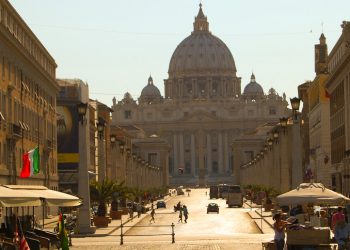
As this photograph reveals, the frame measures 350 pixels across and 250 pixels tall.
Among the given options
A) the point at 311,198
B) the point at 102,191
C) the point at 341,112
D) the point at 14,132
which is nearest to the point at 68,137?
the point at 341,112

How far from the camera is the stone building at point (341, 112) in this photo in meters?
78.2

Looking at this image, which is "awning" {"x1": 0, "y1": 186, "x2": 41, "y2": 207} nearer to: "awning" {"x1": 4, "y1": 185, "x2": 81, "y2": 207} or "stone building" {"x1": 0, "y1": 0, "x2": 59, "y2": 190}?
"awning" {"x1": 4, "y1": 185, "x2": 81, "y2": 207}

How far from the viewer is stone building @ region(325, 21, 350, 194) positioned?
257 feet

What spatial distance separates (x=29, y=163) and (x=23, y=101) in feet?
24.2

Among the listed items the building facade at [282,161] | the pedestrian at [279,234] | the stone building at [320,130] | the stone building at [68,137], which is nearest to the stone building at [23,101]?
the building facade at [282,161]

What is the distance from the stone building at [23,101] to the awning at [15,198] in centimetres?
2805

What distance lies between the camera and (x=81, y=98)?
4968 inches

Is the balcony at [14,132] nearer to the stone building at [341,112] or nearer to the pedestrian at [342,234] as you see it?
the stone building at [341,112]

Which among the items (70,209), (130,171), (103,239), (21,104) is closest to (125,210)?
(70,209)

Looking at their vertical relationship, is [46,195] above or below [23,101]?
below

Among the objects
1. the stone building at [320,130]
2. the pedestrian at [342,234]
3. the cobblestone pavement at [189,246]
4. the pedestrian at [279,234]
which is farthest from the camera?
the stone building at [320,130]

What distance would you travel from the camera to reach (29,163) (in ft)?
215

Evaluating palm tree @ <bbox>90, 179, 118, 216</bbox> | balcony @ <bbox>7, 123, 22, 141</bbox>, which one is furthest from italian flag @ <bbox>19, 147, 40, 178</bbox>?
palm tree @ <bbox>90, 179, 118, 216</bbox>

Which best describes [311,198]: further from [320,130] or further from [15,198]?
[320,130]
